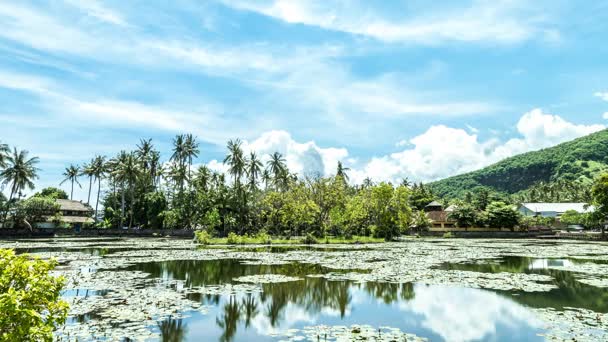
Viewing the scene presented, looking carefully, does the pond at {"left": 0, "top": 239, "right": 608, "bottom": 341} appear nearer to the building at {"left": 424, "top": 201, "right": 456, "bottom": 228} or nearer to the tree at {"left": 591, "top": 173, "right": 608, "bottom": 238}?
the tree at {"left": 591, "top": 173, "right": 608, "bottom": 238}

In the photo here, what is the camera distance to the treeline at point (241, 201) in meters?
54.6

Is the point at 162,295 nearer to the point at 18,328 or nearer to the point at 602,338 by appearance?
the point at 18,328

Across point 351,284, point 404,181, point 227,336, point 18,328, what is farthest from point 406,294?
point 404,181

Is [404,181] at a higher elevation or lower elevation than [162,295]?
higher

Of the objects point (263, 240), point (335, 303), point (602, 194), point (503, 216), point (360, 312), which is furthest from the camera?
point (503, 216)

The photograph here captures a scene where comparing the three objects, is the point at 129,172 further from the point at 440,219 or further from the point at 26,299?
the point at 26,299

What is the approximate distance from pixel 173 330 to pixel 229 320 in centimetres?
195

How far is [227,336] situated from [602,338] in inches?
382

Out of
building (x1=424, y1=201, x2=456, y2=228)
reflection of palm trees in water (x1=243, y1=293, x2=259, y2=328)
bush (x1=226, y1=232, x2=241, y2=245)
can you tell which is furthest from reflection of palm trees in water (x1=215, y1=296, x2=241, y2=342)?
building (x1=424, y1=201, x2=456, y2=228)

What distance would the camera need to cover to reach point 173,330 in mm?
10383

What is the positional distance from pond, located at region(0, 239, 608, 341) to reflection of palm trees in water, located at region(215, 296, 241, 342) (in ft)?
0.11

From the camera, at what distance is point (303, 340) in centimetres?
959

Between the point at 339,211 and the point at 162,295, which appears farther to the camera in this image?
the point at 339,211

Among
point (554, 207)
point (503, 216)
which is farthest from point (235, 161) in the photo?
point (554, 207)
